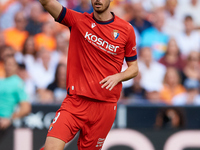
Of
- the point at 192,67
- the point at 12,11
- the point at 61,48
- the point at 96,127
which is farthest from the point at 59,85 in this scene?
the point at 96,127

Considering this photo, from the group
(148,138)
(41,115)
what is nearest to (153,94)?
(148,138)

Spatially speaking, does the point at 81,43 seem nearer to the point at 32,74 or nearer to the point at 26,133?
the point at 26,133

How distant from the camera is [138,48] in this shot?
8.88 metres

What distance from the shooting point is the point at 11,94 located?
669 cm

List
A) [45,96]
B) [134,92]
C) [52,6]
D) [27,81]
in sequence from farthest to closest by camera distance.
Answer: [27,81], [134,92], [45,96], [52,6]

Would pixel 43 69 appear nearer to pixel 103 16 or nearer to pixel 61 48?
pixel 61 48

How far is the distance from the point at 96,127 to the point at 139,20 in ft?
17.5

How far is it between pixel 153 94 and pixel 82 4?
9.89 feet

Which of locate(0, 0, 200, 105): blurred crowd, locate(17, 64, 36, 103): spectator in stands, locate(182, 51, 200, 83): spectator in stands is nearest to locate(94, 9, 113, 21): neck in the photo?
locate(0, 0, 200, 105): blurred crowd

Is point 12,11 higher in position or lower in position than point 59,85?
higher

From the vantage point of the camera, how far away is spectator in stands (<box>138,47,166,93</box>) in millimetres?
8328

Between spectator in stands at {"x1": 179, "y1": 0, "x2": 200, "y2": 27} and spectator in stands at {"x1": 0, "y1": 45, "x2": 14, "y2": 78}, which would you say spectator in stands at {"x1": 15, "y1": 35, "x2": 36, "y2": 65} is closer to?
spectator in stands at {"x1": 0, "y1": 45, "x2": 14, "y2": 78}

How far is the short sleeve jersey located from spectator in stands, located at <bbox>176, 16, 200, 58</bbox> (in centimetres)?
498

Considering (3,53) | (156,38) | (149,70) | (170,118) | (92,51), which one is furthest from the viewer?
(156,38)
